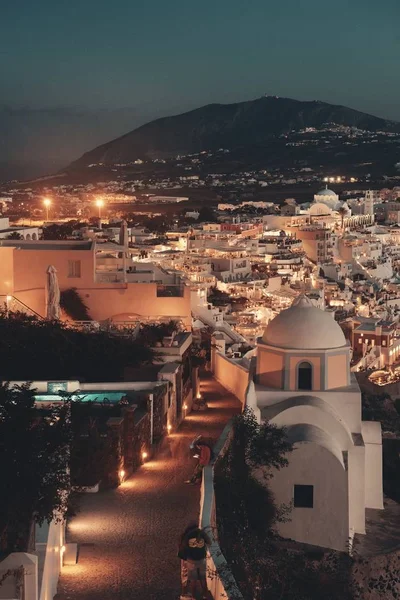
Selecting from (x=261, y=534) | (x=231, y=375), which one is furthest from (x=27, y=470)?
(x=231, y=375)

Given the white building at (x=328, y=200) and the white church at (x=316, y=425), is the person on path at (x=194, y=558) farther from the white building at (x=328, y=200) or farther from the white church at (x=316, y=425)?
the white building at (x=328, y=200)

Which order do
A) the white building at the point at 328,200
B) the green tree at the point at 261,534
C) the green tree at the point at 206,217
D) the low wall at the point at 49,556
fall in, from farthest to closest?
the white building at the point at 328,200
the green tree at the point at 206,217
the green tree at the point at 261,534
the low wall at the point at 49,556

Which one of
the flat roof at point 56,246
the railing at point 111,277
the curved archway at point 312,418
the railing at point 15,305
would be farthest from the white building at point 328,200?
the curved archway at point 312,418


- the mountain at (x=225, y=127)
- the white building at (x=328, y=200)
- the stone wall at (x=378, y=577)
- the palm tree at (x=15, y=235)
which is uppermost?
the mountain at (x=225, y=127)

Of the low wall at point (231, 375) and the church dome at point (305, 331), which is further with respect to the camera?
the low wall at point (231, 375)

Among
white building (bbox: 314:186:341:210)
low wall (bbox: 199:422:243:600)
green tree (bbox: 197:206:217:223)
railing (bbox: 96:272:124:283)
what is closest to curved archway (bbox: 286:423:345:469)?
low wall (bbox: 199:422:243:600)

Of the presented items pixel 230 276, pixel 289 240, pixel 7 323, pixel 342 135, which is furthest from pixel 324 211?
pixel 342 135
